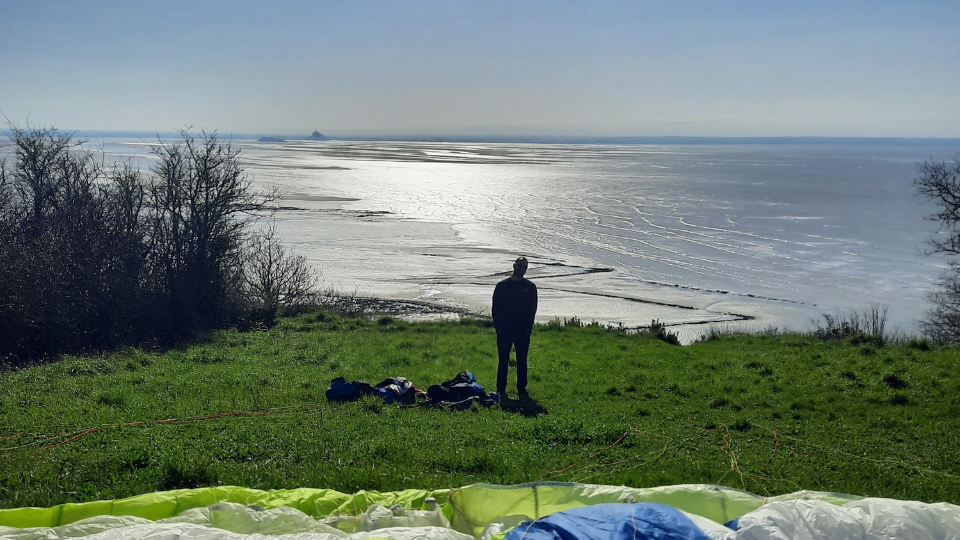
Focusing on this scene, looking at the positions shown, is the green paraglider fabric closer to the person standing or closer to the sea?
the person standing

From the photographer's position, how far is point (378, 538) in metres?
4.77

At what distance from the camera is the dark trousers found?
1028 centimetres

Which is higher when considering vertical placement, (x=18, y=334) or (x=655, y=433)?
(x=655, y=433)

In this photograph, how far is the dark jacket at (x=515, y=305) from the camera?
1002cm

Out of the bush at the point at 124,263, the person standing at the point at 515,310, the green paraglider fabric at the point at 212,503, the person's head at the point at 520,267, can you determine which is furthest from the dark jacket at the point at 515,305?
the bush at the point at 124,263

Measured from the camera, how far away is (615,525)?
479 cm

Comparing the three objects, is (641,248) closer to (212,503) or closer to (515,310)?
(515,310)

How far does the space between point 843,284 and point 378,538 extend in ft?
90.4

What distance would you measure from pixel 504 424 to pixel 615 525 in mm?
4121

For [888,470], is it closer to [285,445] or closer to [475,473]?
[475,473]

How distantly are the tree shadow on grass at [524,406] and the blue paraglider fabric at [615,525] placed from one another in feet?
15.2

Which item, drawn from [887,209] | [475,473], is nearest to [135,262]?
[475,473]

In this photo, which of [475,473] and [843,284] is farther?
[843,284]

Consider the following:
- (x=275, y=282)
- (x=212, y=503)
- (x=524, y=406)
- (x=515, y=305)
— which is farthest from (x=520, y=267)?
(x=275, y=282)
